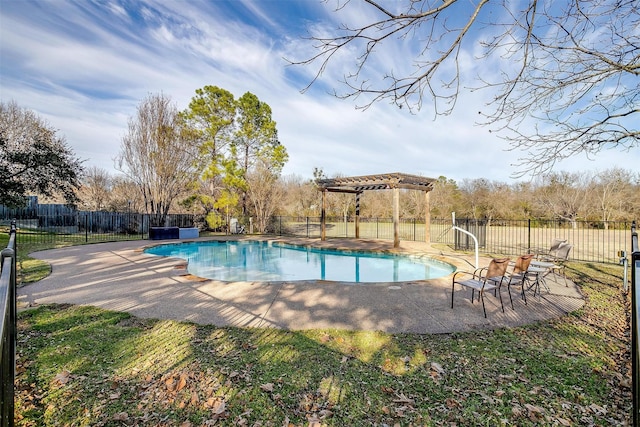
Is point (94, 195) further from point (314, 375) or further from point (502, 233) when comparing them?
point (502, 233)

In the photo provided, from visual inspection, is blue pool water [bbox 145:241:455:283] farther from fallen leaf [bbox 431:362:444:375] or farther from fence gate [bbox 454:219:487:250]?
fallen leaf [bbox 431:362:444:375]

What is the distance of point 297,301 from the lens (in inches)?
201

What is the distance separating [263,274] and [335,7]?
7.91 meters

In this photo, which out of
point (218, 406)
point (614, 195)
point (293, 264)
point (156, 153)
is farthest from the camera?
point (614, 195)

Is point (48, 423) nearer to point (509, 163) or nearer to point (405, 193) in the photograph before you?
point (509, 163)

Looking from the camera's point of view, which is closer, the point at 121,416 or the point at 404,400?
the point at 121,416

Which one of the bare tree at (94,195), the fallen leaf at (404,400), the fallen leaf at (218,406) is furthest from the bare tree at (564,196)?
the bare tree at (94,195)

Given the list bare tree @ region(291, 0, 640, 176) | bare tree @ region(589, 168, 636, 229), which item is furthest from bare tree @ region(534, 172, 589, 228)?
bare tree @ region(291, 0, 640, 176)

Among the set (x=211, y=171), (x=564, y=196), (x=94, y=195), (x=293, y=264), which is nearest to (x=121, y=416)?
(x=293, y=264)

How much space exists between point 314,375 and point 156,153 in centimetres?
1753

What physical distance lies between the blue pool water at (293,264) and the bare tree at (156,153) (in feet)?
15.1

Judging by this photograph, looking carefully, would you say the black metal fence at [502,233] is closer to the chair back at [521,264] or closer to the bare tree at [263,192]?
the bare tree at [263,192]

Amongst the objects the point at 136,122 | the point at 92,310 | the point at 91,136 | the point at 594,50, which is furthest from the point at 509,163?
the point at 91,136

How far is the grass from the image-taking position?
89.5 inches
